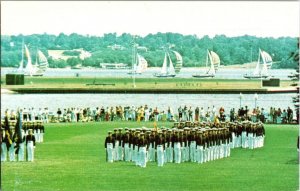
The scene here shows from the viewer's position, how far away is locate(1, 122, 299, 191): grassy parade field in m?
22.7

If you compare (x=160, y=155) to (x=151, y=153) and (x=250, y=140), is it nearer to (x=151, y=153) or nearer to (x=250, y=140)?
(x=151, y=153)

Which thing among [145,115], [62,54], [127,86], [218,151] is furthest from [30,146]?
[62,54]

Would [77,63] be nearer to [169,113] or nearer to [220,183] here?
[169,113]

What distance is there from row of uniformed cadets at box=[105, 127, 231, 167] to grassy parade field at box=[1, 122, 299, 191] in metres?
0.37

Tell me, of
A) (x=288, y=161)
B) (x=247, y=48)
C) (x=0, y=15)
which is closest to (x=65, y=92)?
(x=247, y=48)

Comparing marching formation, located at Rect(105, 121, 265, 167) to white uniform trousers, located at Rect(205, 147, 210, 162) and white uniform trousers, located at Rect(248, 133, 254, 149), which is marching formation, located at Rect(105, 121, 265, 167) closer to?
white uniform trousers, located at Rect(205, 147, 210, 162)

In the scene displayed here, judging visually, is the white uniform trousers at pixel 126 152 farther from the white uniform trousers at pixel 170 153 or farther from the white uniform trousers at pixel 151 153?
the white uniform trousers at pixel 170 153

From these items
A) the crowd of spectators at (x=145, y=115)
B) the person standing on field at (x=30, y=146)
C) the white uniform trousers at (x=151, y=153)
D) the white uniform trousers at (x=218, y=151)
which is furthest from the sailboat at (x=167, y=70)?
the white uniform trousers at (x=151, y=153)

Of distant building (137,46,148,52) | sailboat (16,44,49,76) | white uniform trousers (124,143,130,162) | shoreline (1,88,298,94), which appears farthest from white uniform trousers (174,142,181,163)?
shoreline (1,88,298,94)

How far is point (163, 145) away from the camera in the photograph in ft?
89.4

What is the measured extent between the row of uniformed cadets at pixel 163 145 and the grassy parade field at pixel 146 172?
0.37 meters

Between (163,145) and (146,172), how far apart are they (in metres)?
1.98

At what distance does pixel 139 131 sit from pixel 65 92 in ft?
285

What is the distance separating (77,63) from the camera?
140 metres
